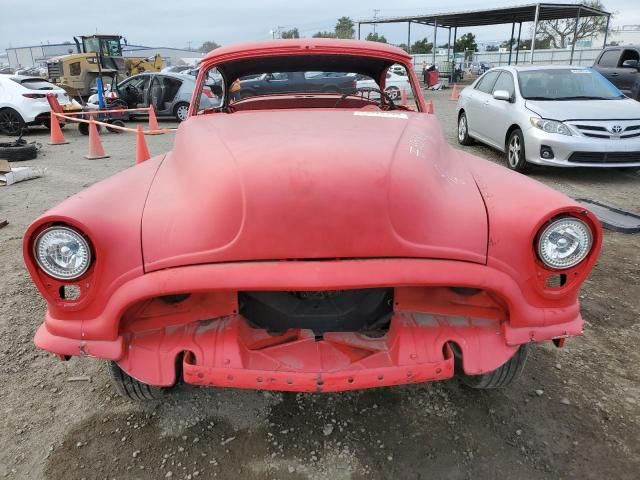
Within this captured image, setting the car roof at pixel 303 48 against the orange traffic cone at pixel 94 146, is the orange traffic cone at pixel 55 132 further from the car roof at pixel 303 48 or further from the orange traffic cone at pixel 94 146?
the car roof at pixel 303 48

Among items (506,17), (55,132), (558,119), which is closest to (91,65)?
(55,132)

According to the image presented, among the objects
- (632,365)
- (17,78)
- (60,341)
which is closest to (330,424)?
(60,341)

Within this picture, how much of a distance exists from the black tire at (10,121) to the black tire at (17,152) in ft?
9.55

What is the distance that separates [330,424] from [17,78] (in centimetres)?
1333

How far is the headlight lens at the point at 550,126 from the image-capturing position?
6.71 meters

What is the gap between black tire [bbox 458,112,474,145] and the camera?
964 cm

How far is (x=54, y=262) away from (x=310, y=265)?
40.1 inches

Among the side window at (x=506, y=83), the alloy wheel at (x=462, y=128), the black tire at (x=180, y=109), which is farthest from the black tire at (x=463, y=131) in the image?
the black tire at (x=180, y=109)

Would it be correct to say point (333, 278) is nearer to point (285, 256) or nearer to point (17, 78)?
point (285, 256)

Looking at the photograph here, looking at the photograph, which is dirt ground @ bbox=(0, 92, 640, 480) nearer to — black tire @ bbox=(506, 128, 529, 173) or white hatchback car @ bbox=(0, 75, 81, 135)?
black tire @ bbox=(506, 128, 529, 173)

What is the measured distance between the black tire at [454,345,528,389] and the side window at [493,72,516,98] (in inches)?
252

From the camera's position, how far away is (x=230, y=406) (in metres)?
2.59

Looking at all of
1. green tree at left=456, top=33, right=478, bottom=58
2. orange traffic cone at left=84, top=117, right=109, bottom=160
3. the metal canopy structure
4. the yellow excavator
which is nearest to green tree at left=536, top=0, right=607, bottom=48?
green tree at left=456, top=33, right=478, bottom=58

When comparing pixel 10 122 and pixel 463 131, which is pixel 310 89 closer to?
pixel 463 131
